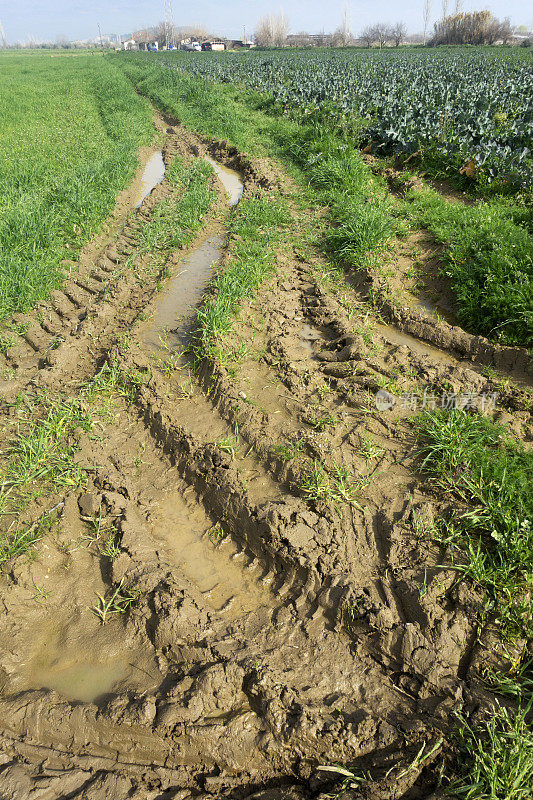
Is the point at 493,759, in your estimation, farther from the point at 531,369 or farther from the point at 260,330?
the point at 260,330

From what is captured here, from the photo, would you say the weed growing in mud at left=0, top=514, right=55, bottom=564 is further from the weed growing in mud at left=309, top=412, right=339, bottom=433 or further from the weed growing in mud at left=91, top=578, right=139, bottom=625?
the weed growing in mud at left=309, top=412, right=339, bottom=433

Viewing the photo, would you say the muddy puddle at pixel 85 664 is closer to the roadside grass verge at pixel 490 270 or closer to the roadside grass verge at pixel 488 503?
the roadside grass verge at pixel 488 503

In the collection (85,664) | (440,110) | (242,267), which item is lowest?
(85,664)

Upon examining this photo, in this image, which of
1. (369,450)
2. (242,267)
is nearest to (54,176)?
(242,267)

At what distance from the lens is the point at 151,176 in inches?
459

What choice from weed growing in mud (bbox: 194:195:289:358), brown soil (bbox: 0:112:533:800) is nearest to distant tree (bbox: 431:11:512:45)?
weed growing in mud (bbox: 194:195:289:358)

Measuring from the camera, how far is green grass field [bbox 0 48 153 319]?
6.52 metres

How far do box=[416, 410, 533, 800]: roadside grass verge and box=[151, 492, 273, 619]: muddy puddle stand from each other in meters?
1.22

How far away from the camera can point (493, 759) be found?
199 centimetres

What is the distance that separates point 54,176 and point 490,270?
8.62 m

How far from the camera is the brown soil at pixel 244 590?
2285mm

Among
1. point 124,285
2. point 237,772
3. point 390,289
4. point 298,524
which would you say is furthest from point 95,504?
point 390,289

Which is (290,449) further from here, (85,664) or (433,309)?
(433,309)

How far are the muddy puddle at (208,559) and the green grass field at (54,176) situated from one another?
3.81 m
